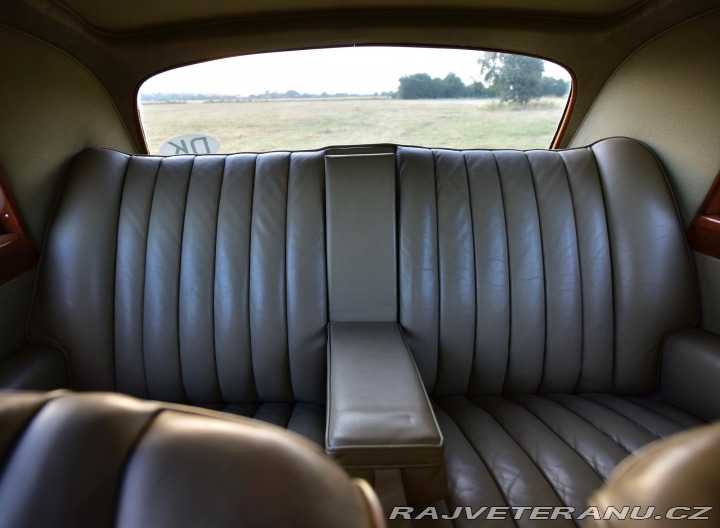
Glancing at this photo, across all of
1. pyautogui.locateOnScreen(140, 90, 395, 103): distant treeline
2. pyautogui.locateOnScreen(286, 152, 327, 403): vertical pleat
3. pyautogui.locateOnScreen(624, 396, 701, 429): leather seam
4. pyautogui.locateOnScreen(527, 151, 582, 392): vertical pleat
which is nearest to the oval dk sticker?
pyautogui.locateOnScreen(140, 90, 395, 103): distant treeline

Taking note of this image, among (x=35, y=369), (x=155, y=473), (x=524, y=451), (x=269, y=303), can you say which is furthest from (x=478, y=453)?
(x=35, y=369)

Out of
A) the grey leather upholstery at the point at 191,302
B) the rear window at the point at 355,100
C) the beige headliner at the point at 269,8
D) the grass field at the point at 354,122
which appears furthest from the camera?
the grass field at the point at 354,122

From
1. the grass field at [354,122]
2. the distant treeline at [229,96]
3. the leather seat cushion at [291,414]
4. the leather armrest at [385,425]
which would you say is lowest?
the leather seat cushion at [291,414]

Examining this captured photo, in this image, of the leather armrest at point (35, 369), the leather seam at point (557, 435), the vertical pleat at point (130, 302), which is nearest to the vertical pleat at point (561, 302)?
the leather seam at point (557, 435)

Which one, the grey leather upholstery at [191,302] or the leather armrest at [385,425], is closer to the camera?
the leather armrest at [385,425]

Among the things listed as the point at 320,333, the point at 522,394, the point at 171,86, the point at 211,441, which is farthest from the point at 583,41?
the point at 211,441

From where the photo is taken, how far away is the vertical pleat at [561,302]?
1.57 m

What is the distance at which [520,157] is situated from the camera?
1.71m

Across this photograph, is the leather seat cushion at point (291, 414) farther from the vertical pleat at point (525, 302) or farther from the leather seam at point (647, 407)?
the leather seam at point (647, 407)

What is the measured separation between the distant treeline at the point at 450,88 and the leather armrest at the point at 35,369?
166cm

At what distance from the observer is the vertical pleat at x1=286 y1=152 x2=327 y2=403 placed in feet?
5.04

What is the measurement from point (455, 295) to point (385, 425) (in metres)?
0.63

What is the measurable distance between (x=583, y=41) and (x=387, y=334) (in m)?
1.46

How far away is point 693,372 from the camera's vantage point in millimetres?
1440
